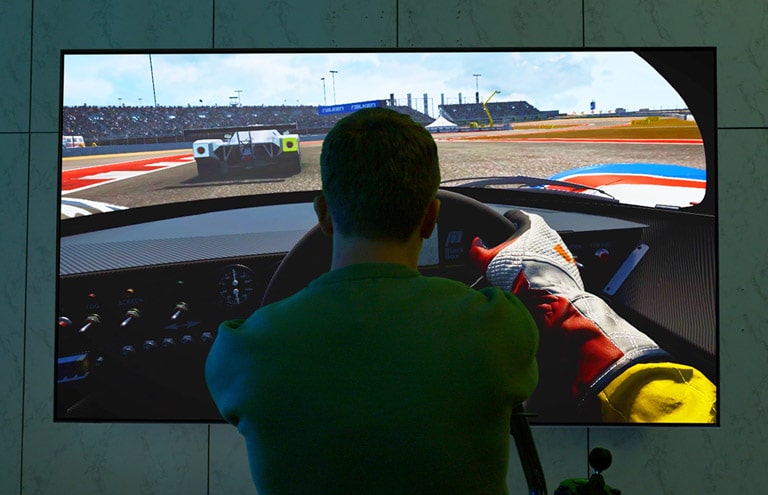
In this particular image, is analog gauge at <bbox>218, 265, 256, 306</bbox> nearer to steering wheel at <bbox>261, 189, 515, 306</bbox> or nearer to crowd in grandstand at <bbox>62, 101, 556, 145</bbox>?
steering wheel at <bbox>261, 189, 515, 306</bbox>

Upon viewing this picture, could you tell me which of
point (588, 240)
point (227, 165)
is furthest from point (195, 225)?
point (588, 240)

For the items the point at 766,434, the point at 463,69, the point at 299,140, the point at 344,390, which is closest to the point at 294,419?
the point at 344,390

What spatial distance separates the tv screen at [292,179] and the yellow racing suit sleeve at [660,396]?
41 millimetres

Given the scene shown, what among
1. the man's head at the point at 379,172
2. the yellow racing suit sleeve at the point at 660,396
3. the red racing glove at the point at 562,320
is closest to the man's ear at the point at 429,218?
the man's head at the point at 379,172

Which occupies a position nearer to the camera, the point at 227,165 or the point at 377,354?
the point at 377,354

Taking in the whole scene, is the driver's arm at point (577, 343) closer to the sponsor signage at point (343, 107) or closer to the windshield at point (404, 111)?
the windshield at point (404, 111)

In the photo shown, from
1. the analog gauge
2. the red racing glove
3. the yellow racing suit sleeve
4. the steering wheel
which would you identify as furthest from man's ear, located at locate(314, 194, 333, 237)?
the yellow racing suit sleeve

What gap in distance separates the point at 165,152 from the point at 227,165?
254 mm

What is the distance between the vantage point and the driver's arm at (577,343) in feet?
9.58

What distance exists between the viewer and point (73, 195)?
3.12 m

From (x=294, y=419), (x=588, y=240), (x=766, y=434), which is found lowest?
(x=766, y=434)

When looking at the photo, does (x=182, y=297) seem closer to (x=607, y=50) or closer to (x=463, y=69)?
(x=463, y=69)

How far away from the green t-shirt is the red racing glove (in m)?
2.18

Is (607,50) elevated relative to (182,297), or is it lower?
elevated
